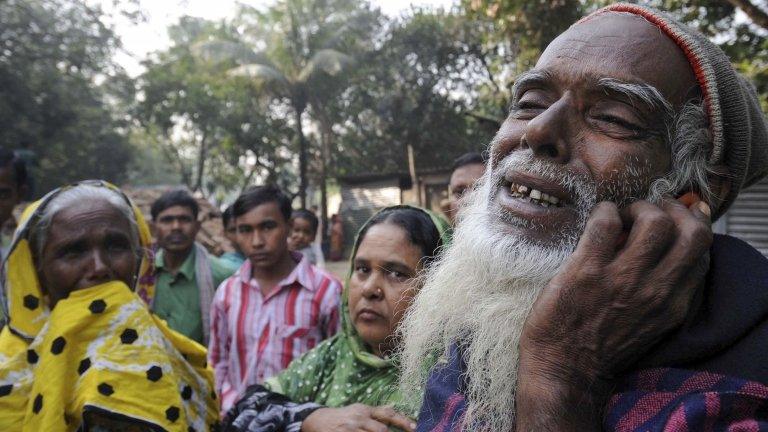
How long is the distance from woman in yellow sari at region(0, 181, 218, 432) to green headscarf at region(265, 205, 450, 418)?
0.38 metres

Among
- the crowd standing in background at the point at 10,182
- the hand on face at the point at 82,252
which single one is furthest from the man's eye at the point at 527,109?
the crowd standing in background at the point at 10,182

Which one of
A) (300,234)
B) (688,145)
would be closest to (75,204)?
(688,145)

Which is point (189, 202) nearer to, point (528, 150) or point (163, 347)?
point (163, 347)

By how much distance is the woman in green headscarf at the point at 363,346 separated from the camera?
2.27 meters

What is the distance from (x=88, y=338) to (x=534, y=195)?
5.49 ft

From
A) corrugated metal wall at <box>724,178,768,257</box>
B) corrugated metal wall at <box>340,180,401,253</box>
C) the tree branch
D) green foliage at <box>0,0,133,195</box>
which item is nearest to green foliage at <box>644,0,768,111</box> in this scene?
the tree branch

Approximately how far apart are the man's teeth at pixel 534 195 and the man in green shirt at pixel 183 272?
3.50m

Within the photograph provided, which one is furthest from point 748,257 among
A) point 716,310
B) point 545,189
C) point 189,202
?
point 189,202

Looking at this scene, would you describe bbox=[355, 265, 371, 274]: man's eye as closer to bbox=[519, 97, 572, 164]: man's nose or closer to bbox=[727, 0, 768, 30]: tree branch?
bbox=[519, 97, 572, 164]: man's nose

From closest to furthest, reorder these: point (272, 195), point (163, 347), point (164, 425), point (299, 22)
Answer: point (164, 425), point (163, 347), point (272, 195), point (299, 22)

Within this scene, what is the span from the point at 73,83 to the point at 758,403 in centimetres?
2540

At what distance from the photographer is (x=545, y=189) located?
1383 millimetres

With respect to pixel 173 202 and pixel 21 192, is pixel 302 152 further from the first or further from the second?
pixel 21 192

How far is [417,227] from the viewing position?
2549 millimetres
